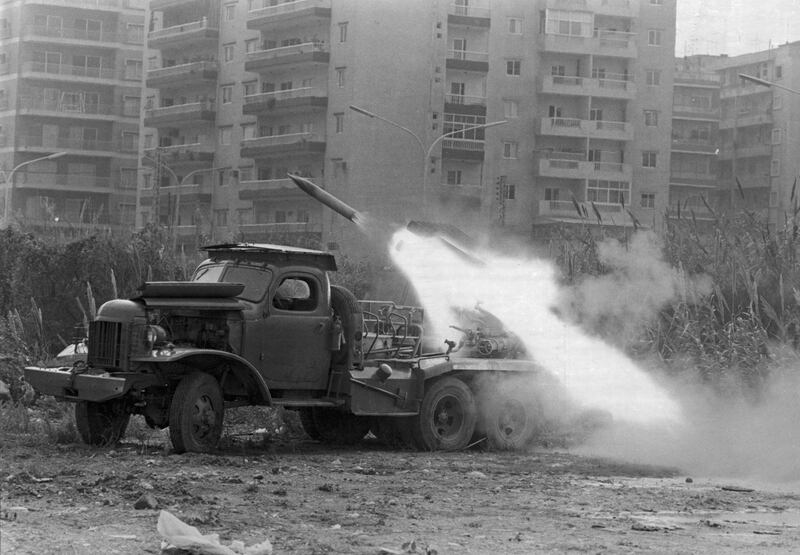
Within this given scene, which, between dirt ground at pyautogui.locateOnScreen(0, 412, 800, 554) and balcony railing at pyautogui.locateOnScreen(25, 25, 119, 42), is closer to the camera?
dirt ground at pyautogui.locateOnScreen(0, 412, 800, 554)

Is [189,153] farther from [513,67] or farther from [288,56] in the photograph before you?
[513,67]

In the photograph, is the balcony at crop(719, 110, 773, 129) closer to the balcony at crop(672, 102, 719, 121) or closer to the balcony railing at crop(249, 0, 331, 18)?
the balcony at crop(672, 102, 719, 121)

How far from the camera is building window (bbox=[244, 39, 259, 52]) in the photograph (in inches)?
2726

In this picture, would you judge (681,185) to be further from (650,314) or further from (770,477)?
(770,477)

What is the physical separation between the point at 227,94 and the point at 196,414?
57.5 meters

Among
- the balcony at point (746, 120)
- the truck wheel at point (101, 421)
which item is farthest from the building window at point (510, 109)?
the truck wheel at point (101, 421)

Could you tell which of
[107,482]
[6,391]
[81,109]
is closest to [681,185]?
[81,109]

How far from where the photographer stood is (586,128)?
7031 centimetres

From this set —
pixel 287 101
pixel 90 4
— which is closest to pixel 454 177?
pixel 287 101

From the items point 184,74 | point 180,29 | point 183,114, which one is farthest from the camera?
point 180,29

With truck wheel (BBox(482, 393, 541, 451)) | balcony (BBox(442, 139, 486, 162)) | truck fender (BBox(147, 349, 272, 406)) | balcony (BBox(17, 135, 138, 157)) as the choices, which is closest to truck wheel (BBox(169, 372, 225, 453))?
truck fender (BBox(147, 349, 272, 406))

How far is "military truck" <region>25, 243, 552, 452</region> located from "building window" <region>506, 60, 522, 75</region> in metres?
50.7

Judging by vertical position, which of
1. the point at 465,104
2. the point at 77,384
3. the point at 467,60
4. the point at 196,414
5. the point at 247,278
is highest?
the point at 467,60

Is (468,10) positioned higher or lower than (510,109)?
higher
